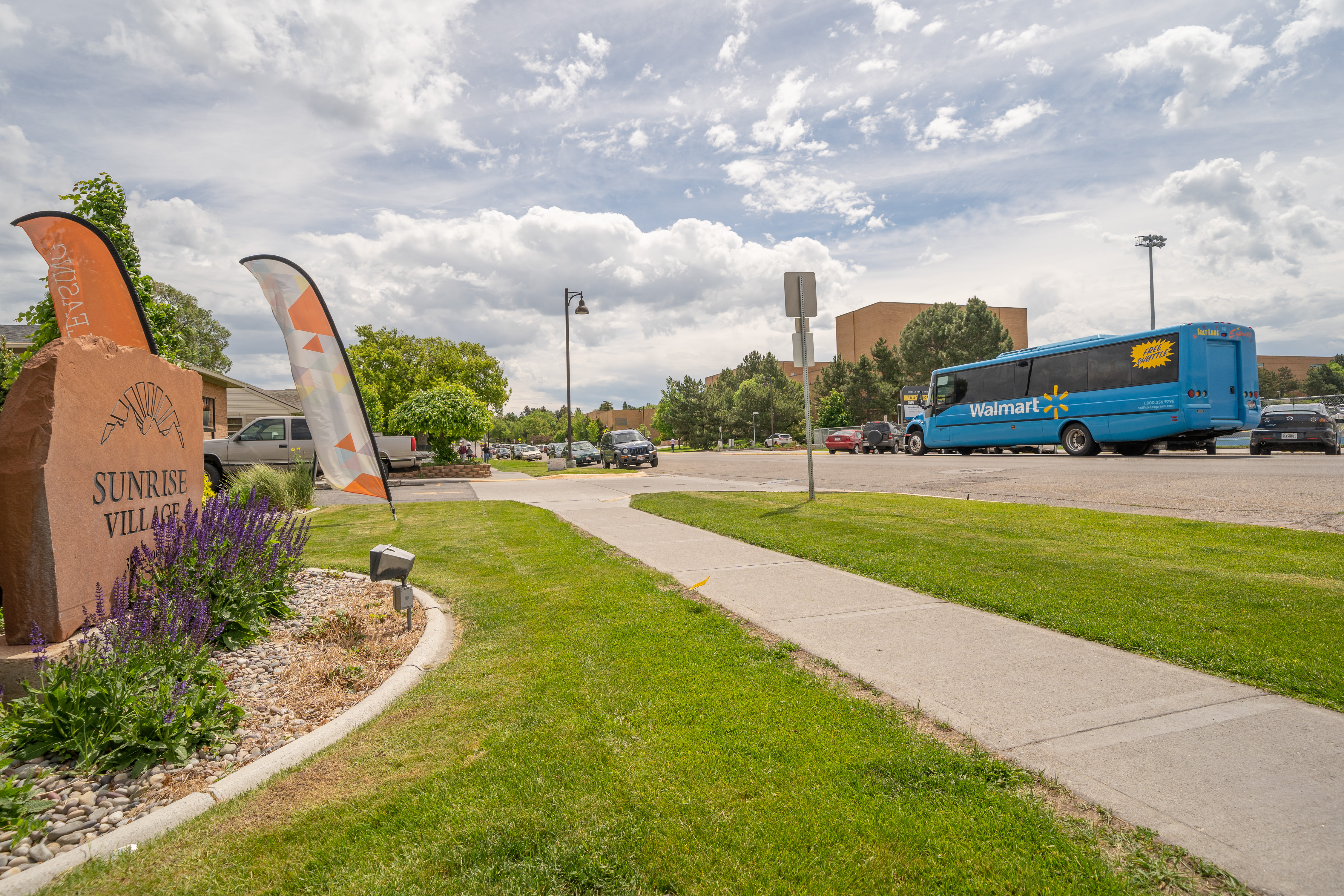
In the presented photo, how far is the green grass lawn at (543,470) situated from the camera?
30.0 meters

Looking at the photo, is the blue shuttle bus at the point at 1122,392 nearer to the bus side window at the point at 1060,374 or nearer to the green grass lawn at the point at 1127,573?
the bus side window at the point at 1060,374

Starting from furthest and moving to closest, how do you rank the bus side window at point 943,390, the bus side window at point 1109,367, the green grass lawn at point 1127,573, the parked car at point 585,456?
the parked car at point 585,456 → the bus side window at point 943,390 → the bus side window at point 1109,367 → the green grass lawn at point 1127,573

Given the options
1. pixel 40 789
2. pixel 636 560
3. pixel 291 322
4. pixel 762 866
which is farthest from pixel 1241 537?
pixel 291 322

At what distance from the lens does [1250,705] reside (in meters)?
3.21

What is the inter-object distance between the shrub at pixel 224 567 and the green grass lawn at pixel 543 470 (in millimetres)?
22970

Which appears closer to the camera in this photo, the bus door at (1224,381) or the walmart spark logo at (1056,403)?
the bus door at (1224,381)

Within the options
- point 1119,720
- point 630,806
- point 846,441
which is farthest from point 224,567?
point 846,441

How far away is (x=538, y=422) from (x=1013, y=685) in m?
165

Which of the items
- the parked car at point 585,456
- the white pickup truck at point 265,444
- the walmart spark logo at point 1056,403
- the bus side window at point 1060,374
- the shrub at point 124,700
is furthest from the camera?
the parked car at point 585,456

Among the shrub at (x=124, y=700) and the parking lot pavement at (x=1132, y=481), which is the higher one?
the shrub at (x=124, y=700)

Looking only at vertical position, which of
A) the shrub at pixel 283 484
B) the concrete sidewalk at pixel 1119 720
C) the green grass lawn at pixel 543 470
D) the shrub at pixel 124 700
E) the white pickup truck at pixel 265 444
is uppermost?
the white pickup truck at pixel 265 444

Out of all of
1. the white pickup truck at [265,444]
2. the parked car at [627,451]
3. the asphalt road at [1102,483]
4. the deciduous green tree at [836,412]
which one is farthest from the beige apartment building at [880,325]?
the white pickup truck at [265,444]

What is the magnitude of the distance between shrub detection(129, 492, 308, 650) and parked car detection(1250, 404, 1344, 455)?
88.7ft

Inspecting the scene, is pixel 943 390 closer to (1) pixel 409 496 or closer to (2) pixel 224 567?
(1) pixel 409 496
